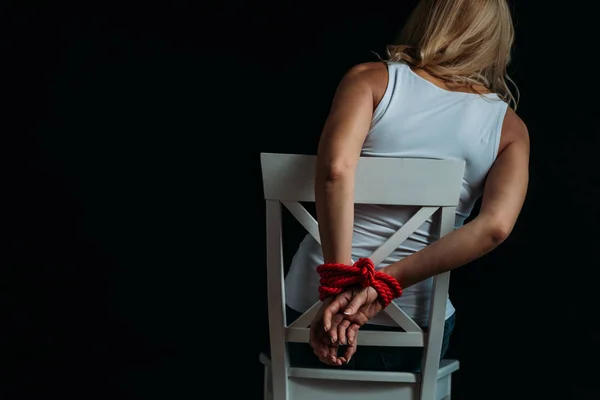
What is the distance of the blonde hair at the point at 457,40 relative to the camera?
174 cm

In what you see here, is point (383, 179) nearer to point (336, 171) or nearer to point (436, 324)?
point (336, 171)

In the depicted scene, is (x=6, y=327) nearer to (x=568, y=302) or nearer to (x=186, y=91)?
(x=186, y=91)

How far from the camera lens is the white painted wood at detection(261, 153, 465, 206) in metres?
1.49

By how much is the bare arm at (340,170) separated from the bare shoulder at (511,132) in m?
0.34

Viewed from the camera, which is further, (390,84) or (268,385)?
(268,385)

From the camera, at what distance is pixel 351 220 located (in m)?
1.50

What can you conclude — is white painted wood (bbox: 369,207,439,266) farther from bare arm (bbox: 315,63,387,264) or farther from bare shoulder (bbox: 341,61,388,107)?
bare shoulder (bbox: 341,61,388,107)

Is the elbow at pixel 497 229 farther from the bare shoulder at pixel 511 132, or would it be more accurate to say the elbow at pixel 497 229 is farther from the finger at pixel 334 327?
the finger at pixel 334 327

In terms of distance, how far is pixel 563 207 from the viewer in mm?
2490

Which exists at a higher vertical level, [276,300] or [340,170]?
[340,170]

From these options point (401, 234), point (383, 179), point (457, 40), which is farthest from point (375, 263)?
point (457, 40)

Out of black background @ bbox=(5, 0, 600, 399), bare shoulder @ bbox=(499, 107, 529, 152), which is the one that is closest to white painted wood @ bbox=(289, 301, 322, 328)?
bare shoulder @ bbox=(499, 107, 529, 152)

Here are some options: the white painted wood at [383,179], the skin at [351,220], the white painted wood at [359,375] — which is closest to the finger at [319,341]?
the skin at [351,220]

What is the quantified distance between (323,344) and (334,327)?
0.05 metres
